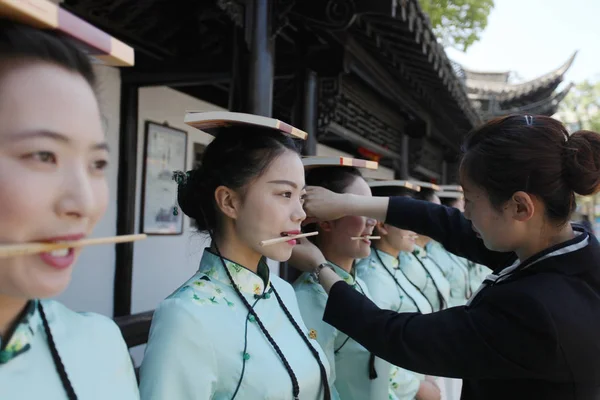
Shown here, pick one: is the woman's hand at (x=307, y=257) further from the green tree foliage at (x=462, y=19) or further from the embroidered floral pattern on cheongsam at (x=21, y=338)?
the green tree foliage at (x=462, y=19)

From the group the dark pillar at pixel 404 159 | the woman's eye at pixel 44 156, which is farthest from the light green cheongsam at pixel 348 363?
the dark pillar at pixel 404 159

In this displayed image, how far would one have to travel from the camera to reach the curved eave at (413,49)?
3.36 metres

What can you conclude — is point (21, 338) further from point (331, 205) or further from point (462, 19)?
point (462, 19)

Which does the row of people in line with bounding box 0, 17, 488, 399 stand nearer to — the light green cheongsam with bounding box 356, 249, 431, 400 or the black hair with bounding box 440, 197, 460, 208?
the light green cheongsam with bounding box 356, 249, 431, 400

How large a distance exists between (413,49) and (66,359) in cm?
365

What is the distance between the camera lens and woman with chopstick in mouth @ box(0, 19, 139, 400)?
30.7 inches

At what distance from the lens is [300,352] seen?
164cm

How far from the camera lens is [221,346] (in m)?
1.43

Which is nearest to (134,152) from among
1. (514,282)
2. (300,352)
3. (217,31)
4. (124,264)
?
(124,264)

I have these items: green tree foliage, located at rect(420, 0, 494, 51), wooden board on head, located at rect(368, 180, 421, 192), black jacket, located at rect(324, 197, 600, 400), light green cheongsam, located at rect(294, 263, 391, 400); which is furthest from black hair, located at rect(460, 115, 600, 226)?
green tree foliage, located at rect(420, 0, 494, 51)

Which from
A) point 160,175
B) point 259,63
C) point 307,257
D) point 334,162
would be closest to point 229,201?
point 307,257

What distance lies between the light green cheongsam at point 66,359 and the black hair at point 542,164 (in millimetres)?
1260

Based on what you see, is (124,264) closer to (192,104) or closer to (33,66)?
(192,104)

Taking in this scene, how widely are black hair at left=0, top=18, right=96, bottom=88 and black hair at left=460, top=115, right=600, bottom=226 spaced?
131cm
